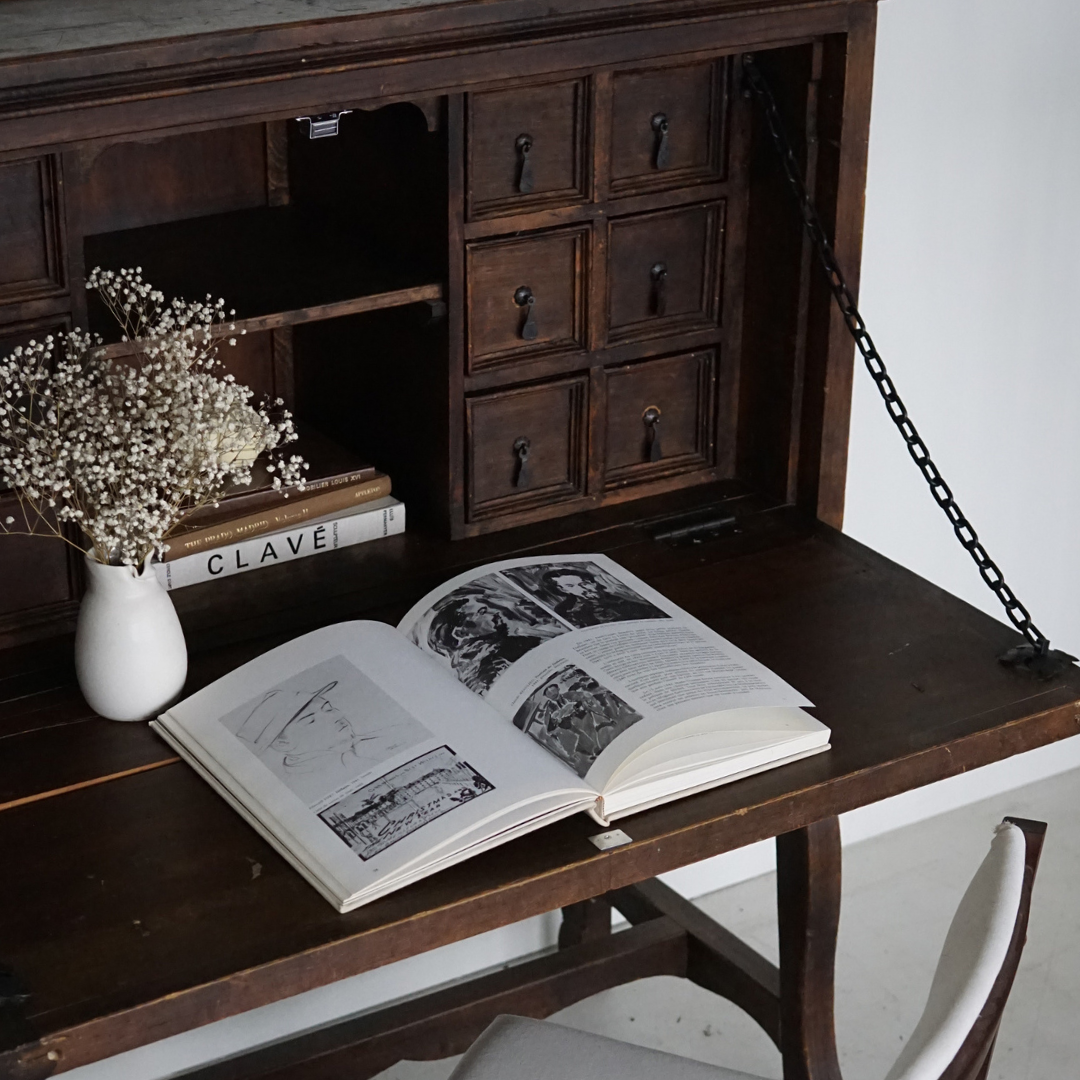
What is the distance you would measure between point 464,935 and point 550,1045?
359 mm

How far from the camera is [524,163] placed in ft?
5.32

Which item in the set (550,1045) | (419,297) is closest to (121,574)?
(419,297)

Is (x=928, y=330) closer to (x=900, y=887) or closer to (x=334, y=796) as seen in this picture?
(x=900, y=887)

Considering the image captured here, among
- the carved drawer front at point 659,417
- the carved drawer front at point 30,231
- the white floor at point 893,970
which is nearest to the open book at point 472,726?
the carved drawer front at point 659,417

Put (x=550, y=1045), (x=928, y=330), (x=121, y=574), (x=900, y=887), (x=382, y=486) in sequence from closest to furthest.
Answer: (x=121, y=574) → (x=550, y=1045) → (x=382, y=486) → (x=928, y=330) → (x=900, y=887)

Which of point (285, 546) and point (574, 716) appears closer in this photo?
point (574, 716)

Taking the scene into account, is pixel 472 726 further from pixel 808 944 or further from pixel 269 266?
pixel 808 944

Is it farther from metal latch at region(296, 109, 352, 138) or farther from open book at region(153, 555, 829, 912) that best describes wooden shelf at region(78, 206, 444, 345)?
open book at region(153, 555, 829, 912)

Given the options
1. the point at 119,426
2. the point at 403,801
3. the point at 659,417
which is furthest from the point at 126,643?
the point at 659,417

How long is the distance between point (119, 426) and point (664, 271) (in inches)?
25.9

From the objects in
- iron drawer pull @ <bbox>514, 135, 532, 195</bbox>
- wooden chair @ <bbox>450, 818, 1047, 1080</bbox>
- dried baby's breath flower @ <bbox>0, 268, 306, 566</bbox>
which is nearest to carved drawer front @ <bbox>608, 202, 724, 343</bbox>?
iron drawer pull @ <bbox>514, 135, 532, 195</bbox>

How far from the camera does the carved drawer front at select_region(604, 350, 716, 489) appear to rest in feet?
5.99

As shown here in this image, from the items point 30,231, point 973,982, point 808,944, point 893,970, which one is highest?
point 30,231

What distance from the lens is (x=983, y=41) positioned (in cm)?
222
